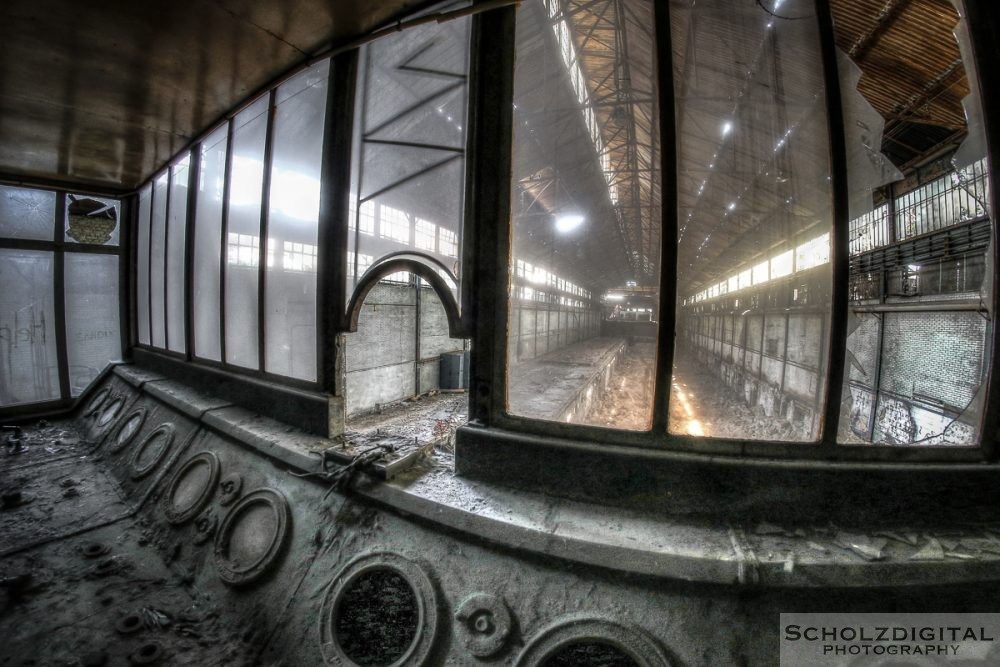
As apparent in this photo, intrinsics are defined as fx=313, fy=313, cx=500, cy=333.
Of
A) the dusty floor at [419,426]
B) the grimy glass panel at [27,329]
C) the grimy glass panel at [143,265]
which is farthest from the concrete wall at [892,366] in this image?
the grimy glass panel at [27,329]

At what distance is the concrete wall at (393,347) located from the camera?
561 centimetres

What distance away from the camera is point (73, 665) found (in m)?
1.96

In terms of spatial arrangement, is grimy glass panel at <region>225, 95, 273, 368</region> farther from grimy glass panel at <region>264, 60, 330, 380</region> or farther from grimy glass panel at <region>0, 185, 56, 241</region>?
grimy glass panel at <region>0, 185, 56, 241</region>

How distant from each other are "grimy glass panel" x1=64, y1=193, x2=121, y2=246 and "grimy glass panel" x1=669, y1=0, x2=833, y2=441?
10.8m

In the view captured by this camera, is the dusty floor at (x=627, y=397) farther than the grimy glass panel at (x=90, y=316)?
Yes

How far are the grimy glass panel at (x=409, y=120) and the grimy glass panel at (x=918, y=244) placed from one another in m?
3.86

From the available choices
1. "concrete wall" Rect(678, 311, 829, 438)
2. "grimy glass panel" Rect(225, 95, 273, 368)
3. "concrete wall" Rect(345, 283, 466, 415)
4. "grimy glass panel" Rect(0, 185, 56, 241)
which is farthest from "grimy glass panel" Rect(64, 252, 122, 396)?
"concrete wall" Rect(678, 311, 829, 438)

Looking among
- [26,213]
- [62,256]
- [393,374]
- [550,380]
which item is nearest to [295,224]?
[393,374]

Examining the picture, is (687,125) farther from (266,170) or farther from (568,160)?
(266,170)

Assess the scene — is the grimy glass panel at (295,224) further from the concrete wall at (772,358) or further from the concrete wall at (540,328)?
the concrete wall at (540,328)

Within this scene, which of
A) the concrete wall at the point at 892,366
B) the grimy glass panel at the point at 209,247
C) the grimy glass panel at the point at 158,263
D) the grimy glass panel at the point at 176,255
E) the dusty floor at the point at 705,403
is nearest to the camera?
the grimy glass panel at the point at 209,247

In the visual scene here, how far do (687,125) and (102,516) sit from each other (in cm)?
1233

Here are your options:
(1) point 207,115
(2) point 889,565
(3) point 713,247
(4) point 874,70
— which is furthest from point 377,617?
(3) point 713,247

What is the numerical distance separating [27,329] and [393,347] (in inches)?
279
